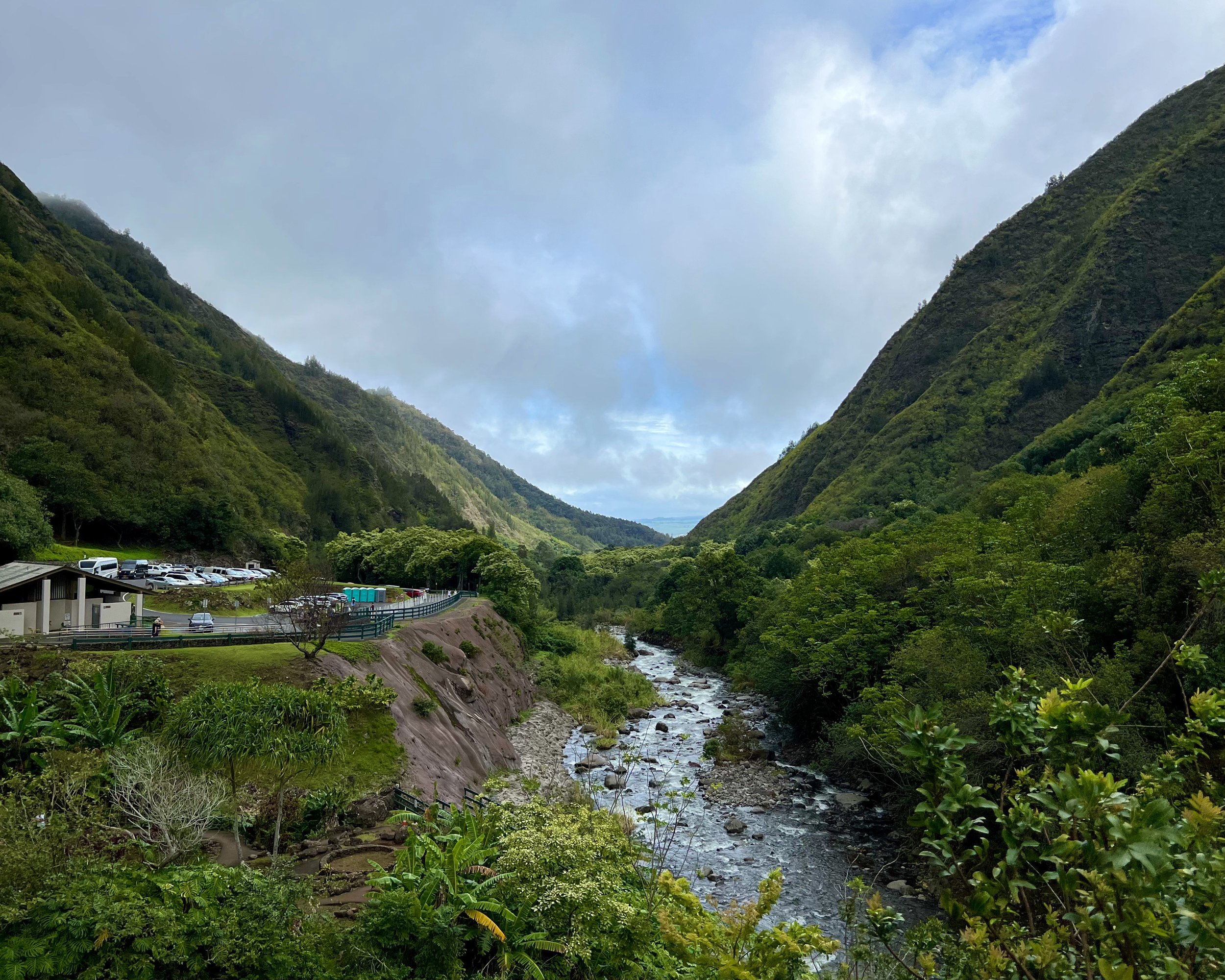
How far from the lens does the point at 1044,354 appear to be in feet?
346

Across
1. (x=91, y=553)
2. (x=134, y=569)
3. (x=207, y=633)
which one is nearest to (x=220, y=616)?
(x=207, y=633)

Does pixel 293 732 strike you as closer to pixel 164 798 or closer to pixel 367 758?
pixel 164 798

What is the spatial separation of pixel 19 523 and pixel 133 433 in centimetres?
4028

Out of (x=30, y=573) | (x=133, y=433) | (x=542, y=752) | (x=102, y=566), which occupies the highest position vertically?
(x=133, y=433)

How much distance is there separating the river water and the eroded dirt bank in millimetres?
4996

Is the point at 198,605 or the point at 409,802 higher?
the point at 198,605

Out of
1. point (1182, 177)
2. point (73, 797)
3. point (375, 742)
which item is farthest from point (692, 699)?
point (1182, 177)

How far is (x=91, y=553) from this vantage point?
60344 mm

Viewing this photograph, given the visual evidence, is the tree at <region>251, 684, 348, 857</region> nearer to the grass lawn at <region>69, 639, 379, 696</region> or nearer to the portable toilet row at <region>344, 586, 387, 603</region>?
the grass lawn at <region>69, 639, 379, 696</region>

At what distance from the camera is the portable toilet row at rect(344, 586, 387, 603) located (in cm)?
5769

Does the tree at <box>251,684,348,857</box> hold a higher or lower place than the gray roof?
lower

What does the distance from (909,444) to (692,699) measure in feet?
286

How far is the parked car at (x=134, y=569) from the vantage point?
53.5m

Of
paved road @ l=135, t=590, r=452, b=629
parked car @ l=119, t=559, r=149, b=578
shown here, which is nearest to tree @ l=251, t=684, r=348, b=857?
paved road @ l=135, t=590, r=452, b=629
